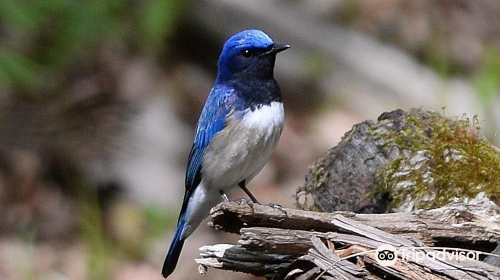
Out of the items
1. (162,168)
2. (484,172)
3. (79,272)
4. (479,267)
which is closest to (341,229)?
(479,267)

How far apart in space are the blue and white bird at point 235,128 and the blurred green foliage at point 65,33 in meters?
2.19

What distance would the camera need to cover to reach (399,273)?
3.11 meters

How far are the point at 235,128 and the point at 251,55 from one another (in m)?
0.39

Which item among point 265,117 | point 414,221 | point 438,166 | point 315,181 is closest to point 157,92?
point 265,117

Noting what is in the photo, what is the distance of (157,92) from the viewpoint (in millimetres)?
7613

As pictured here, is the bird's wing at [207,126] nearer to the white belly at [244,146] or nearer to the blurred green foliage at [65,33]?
the white belly at [244,146]

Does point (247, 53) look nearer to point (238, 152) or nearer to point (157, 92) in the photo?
point (238, 152)

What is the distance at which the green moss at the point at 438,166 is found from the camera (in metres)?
3.66

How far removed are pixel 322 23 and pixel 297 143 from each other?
3.39 feet

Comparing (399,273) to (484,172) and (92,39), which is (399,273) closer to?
(484,172)

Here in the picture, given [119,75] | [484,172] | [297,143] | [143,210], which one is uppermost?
[119,75]

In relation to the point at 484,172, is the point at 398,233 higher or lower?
lower

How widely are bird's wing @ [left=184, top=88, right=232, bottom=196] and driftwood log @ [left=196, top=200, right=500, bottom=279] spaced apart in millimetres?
985

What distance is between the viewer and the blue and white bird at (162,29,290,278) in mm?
4223
